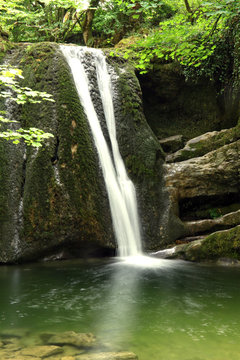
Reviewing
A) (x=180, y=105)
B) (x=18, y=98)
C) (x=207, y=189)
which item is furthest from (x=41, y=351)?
(x=180, y=105)

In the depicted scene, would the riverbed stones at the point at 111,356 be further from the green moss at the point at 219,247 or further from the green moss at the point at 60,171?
the green moss at the point at 219,247

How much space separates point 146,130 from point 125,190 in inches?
85.5

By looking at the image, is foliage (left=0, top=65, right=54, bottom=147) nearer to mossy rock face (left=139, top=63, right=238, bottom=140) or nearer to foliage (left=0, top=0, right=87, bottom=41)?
mossy rock face (left=139, top=63, right=238, bottom=140)

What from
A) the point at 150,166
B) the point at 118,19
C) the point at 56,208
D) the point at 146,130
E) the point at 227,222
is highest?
the point at 118,19

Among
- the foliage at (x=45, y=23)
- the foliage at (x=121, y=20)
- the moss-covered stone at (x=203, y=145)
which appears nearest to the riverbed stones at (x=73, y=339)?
the moss-covered stone at (x=203, y=145)

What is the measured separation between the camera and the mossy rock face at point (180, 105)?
1125cm

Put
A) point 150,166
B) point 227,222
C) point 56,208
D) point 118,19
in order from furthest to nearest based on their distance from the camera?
point 118,19
point 150,166
point 227,222
point 56,208

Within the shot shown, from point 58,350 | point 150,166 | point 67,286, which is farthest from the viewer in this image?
point 150,166

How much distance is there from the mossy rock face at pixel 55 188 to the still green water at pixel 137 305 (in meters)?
0.67

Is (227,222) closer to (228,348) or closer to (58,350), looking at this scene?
(228,348)

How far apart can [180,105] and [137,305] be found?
31.1 ft

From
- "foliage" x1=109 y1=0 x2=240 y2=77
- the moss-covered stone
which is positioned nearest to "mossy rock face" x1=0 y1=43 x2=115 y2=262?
"foliage" x1=109 y1=0 x2=240 y2=77

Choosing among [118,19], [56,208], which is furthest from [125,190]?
[118,19]

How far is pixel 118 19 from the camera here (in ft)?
48.5
